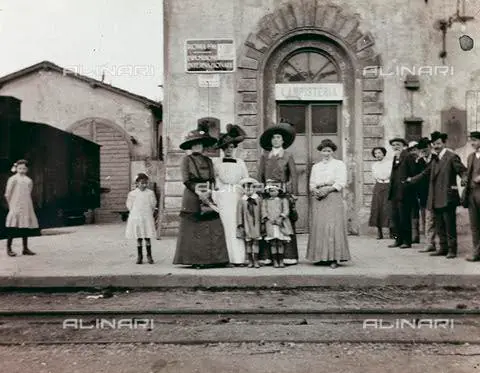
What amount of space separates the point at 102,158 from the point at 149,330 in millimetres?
19183

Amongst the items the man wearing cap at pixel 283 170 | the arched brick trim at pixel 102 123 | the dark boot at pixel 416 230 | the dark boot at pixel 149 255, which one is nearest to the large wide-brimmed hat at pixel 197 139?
the man wearing cap at pixel 283 170

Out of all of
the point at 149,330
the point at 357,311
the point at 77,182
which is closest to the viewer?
the point at 149,330

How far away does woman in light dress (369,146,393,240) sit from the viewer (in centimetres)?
1205

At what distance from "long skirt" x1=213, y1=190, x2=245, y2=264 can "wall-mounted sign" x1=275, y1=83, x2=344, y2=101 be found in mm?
4955

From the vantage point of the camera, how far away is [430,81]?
12.8 meters

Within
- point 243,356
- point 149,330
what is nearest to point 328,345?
point 243,356

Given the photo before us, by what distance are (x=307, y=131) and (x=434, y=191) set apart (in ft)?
13.9

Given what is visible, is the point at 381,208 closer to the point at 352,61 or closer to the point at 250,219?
the point at 352,61

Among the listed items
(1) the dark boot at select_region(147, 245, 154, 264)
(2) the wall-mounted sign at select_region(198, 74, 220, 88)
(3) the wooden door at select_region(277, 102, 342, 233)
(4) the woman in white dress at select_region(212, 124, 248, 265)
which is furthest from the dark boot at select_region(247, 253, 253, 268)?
(2) the wall-mounted sign at select_region(198, 74, 220, 88)

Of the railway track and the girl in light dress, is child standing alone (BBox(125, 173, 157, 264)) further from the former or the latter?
the railway track

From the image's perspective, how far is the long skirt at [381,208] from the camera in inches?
474

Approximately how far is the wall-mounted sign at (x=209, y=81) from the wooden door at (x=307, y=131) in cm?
153

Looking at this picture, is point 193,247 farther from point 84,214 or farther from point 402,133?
point 84,214

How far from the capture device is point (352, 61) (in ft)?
42.4
